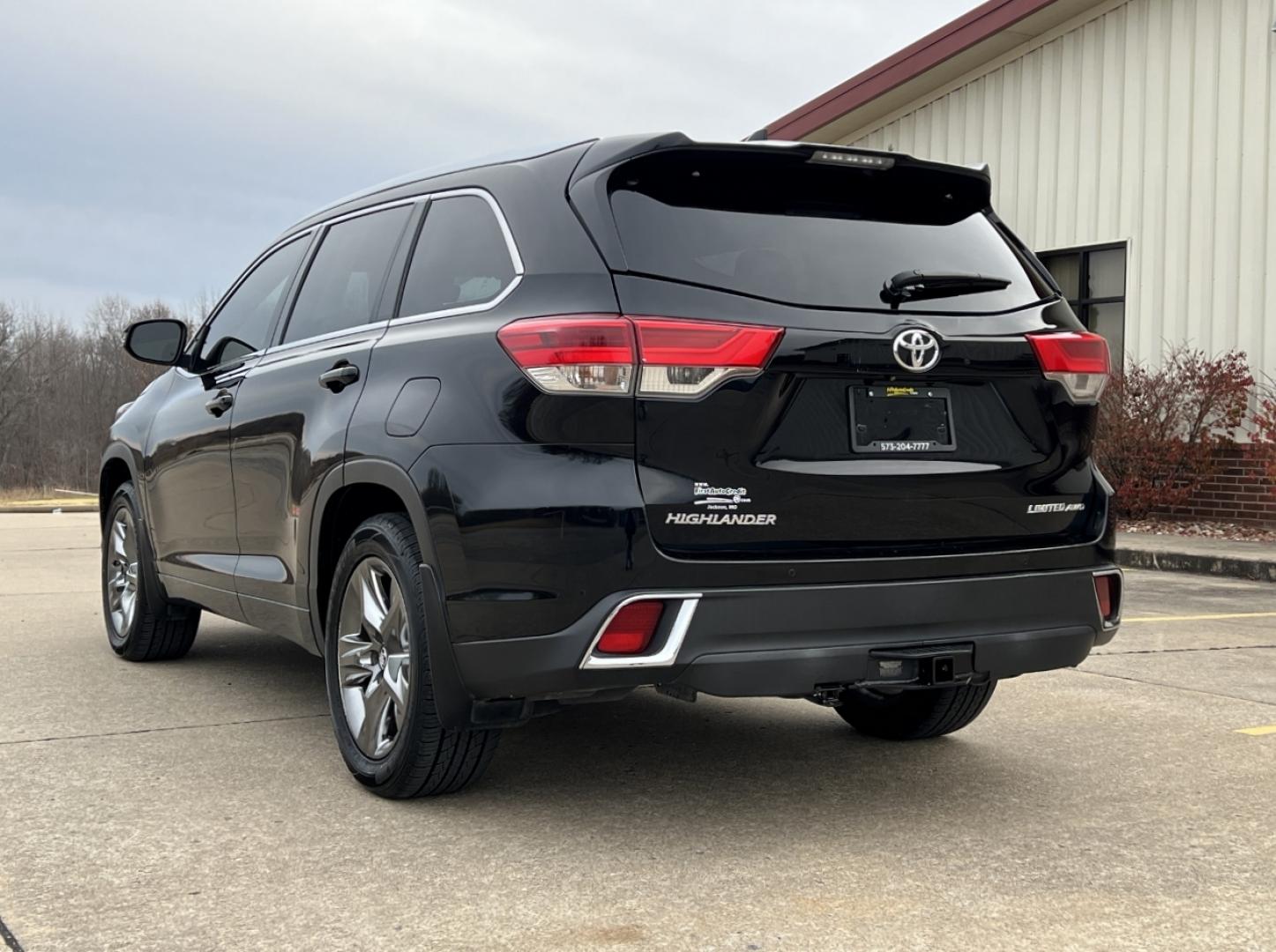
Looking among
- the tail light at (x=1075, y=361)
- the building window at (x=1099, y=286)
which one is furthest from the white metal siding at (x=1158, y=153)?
the tail light at (x=1075, y=361)

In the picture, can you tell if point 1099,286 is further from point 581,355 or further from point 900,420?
point 581,355

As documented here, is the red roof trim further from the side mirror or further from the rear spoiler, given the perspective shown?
the rear spoiler

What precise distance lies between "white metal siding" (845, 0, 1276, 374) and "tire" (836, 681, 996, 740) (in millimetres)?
10582

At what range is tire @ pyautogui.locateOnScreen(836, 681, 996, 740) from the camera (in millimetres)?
4738

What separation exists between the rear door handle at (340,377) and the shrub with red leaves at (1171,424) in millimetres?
11548

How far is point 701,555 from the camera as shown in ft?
11.4

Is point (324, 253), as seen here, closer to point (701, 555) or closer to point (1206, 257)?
point (701, 555)

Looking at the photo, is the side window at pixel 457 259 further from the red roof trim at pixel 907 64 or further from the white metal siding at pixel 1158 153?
the red roof trim at pixel 907 64

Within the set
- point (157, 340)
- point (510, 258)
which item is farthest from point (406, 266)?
point (157, 340)

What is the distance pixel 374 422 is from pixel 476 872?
133cm

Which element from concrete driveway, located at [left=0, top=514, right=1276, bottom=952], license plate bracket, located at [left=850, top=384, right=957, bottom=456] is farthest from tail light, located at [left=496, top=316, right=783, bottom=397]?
concrete driveway, located at [left=0, top=514, right=1276, bottom=952]

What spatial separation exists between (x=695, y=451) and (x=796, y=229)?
0.77 meters

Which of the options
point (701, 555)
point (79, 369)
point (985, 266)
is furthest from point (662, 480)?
point (79, 369)

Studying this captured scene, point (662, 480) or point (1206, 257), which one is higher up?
point (1206, 257)
